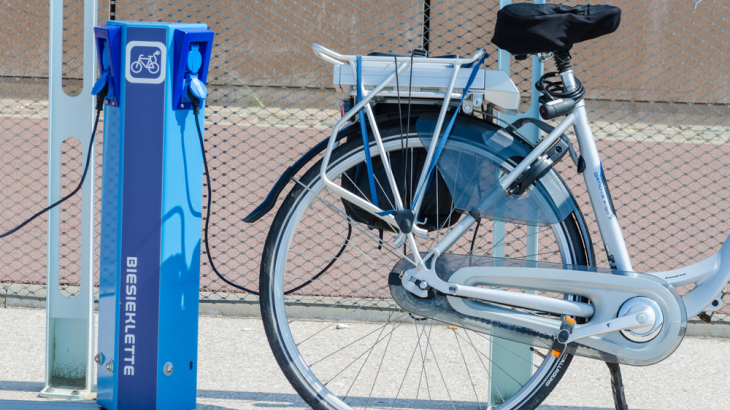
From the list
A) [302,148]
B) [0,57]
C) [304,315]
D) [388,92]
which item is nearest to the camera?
[388,92]

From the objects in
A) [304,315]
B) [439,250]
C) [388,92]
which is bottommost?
[304,315]

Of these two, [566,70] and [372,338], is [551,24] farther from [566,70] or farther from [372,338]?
[372,338]

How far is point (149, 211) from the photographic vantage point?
214 centimetres

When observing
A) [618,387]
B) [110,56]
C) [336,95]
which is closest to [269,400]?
[618,387]

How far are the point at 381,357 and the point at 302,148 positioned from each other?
462cm

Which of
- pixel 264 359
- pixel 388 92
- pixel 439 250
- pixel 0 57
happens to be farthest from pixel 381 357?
pixel 0 57

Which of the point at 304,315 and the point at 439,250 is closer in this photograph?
the point at 439,250

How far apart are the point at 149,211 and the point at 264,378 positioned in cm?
92

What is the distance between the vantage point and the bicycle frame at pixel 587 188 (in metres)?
1.99

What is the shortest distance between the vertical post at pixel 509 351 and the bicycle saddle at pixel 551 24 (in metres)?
0.35

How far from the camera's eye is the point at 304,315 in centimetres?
349

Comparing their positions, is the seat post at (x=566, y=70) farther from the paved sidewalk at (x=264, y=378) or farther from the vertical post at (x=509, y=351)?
the paved sidewalk at (x=264, y=378)

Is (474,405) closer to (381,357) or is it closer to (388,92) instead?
(381,357)

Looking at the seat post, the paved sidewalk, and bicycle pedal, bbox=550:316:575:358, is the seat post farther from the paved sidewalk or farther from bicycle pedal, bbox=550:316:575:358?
the paved sidewalk
